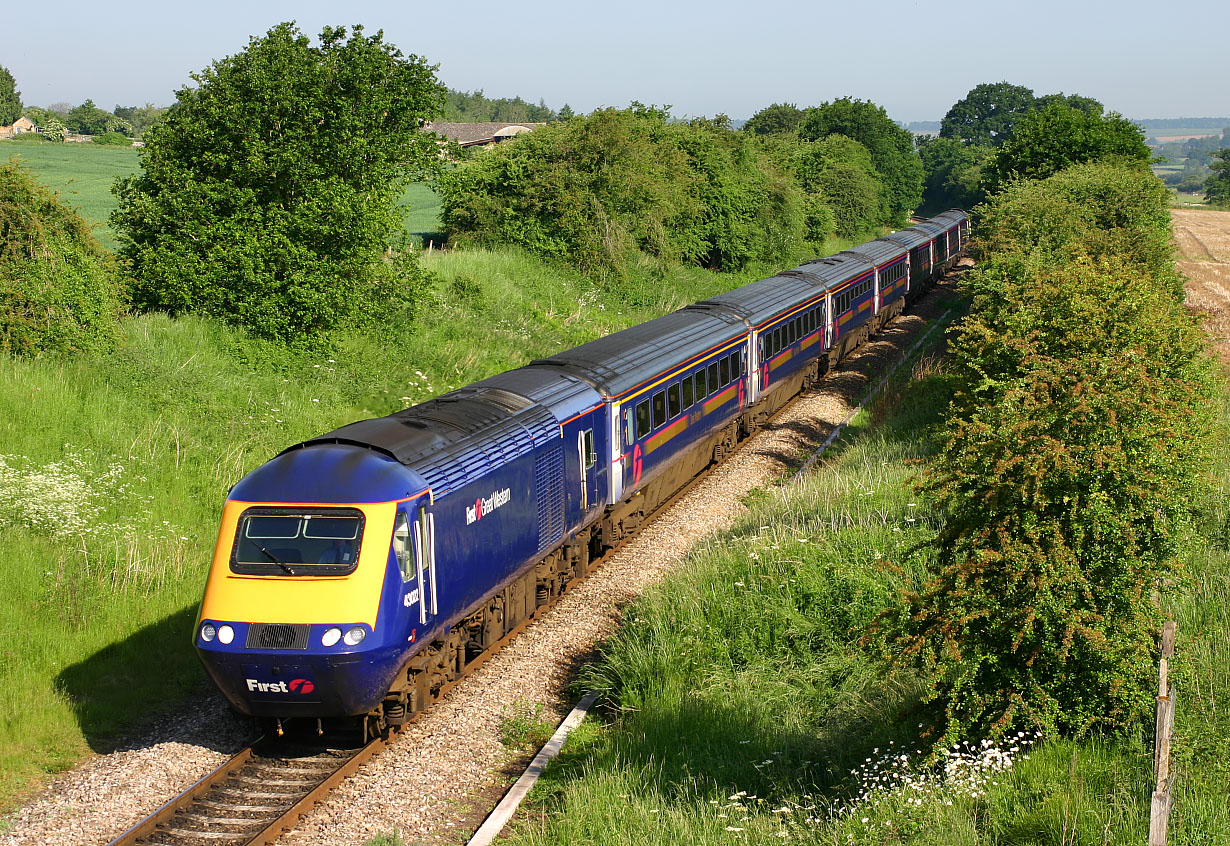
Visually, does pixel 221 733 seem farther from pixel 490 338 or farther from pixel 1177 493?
pixel 490 338

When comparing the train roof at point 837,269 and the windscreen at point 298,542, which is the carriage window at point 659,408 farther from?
the train roof at point 837,269

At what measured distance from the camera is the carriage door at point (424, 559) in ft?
32.7

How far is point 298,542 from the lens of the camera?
9.65 m

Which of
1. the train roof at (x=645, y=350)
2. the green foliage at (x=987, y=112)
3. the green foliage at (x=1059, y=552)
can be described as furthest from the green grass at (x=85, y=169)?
the green foliage at (x=987, y=112)

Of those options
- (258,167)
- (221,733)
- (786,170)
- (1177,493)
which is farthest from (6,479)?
(786,170)

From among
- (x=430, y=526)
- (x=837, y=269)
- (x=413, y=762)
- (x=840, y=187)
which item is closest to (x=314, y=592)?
(x=430, y=526)

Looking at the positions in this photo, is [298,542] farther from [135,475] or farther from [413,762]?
[135,475]

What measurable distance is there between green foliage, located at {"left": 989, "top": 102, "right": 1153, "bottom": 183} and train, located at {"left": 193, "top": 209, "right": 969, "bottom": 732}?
4019cm

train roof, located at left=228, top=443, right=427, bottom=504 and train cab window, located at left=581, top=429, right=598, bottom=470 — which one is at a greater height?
train roof, located at left=228, top=443, right=427, bottom=504

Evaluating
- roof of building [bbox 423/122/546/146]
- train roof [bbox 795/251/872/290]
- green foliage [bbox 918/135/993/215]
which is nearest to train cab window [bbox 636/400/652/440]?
train roof [bbox 795/251/872/290]

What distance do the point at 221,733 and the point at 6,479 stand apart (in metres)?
5.42

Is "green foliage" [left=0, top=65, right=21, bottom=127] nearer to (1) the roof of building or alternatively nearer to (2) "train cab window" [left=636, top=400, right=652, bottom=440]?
(1) the roof of building

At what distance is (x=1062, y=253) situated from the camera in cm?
2100

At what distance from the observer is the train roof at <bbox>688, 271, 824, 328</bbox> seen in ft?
71.9
